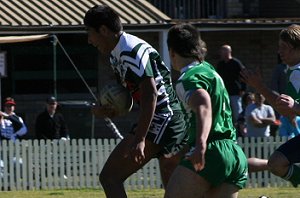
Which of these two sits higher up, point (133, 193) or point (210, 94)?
point (210, 94)

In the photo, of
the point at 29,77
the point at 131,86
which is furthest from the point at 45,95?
the point at 131,86

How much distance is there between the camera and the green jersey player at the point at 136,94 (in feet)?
28.2

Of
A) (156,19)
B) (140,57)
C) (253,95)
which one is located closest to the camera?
(140,57)

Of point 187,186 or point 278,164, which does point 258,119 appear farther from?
point 187,186

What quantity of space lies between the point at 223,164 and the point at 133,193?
815cm

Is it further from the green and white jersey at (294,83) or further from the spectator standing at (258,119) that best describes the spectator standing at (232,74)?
the green and white jersey at (294,83)

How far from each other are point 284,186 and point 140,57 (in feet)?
26.0

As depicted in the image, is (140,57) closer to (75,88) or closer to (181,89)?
(181,89)

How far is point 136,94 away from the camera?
881cm

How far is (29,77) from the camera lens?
72.4 ft

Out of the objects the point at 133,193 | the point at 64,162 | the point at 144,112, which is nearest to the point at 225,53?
the point at 64,162

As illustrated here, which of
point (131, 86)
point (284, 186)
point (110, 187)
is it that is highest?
point (131, 86)

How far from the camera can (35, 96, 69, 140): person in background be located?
18.2 m

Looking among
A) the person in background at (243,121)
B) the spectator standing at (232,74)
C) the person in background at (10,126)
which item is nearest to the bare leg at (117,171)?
the person in background at (10,126)
